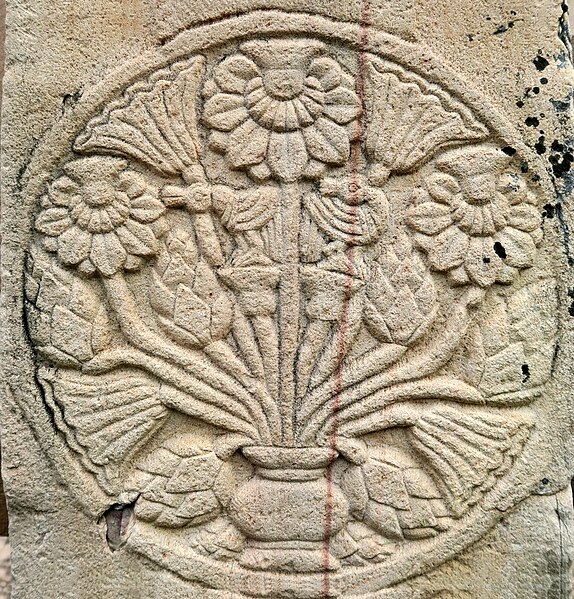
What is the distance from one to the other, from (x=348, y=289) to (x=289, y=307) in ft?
0.45

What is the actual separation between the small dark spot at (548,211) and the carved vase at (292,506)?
72 cm

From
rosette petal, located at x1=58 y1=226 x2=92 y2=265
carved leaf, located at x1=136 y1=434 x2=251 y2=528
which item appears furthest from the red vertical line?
rosette petal, located at x1=58 y1=226 x2=92 y2=265

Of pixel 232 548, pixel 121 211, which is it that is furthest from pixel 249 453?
pixel 121 211

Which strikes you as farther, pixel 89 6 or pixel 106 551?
pixel 106 551

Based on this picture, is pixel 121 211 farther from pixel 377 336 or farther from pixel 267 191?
pixel 377 336

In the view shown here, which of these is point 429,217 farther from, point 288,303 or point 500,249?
point 288,303

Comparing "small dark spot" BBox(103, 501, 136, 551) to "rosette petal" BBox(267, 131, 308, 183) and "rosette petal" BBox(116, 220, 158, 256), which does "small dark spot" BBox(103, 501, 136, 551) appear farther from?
"rosette petal" BBox(267, 131, 308, 183)

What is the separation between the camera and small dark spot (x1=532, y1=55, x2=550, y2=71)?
1.61 metres

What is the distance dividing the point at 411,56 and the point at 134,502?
1188 millimetres

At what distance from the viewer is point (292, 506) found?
1657 millimetres

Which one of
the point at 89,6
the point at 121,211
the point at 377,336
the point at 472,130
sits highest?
the point at 89,6

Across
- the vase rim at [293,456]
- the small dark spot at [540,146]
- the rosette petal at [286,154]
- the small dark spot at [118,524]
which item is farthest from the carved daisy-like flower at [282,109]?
the small dark spot at [118,524]

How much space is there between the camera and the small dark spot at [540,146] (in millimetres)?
1627

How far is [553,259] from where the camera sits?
5.50ft
